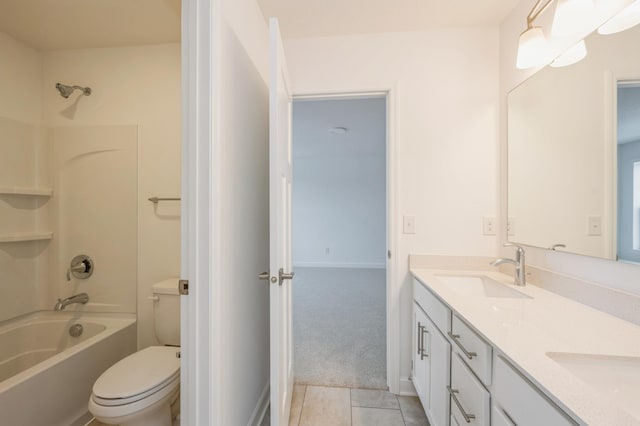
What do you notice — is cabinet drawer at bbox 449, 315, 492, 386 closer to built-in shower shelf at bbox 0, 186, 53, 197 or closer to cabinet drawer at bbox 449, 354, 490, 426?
cabinet drawer at bbox 449, 354, 490, 426

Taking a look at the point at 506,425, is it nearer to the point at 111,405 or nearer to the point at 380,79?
the point at 111,405

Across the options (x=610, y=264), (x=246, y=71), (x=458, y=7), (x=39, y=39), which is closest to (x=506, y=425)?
(x=610, y=264)

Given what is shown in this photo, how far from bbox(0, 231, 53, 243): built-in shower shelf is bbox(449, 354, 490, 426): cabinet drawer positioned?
2.75 meters

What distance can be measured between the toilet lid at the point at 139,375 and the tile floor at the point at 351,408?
64 cm

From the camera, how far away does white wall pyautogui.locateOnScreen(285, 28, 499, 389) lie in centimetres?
163

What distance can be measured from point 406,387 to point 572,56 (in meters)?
2.03

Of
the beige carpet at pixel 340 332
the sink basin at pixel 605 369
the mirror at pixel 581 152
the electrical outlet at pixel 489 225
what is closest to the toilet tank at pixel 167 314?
the beige carpet at pixel 340 332

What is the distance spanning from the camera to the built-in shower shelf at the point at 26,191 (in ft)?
5.51

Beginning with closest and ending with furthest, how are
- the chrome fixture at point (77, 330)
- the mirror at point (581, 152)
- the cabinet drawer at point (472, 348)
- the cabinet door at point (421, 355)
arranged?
1. the cabinet drawer at point (472, 348)
2. the mirror at point (581, 152)
3. the cabinet door at point (421, 355)
4. the chrome fixture at point (77, 330)

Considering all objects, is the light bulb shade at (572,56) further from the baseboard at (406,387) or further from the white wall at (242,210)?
the baseboard at (406,387)

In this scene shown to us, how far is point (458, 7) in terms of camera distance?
1469 millimetres

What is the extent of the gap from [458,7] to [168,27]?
1.85 m

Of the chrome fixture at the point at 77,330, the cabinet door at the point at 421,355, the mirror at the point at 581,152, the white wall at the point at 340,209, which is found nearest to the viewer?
the mirror at the point at 581,152

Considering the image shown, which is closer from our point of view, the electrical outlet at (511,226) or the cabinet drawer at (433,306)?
the cabinet drawer at (433,306)
